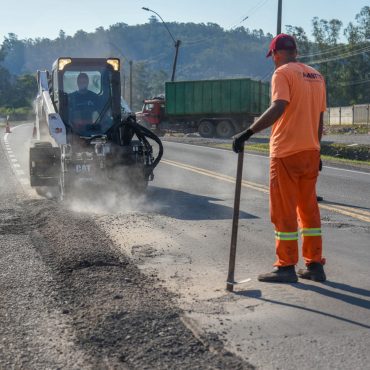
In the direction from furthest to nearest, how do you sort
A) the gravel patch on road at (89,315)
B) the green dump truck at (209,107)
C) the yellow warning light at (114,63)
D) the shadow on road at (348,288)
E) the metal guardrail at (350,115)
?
the metal guardrail at (350,115)
the green dump truck at (209,107)
the yellow warning light at (114,63)
the shadow on road at (348,288)
the gravel patch on road at (89,315)

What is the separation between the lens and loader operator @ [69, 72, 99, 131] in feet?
40.2

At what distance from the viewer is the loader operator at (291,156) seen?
5699 mm

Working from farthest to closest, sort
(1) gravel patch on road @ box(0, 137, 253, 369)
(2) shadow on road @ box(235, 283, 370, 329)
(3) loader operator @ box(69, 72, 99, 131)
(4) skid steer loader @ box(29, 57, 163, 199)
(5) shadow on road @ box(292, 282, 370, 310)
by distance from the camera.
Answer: (3) loader operator @ box(69, 72, 99, 131), (4) skid steer loader @ box(29, 57, 163, 199), (5) shadow on road @ box(292, 282, 370, 310), (2) shadow on road @ box(235, 283, 370, 329), (1) gravel patch on road @ box(0, 137, 253, 369)

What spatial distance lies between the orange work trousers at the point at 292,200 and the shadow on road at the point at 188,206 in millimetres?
3462

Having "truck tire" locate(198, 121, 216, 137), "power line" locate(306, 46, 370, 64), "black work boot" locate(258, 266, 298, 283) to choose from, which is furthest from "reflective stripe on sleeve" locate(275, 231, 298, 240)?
"power line" locate(306, 46, 370, 64)

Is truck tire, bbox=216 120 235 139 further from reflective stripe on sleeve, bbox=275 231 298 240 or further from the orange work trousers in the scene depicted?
reflective stripe on sleeve, bbox=275 231 298 240

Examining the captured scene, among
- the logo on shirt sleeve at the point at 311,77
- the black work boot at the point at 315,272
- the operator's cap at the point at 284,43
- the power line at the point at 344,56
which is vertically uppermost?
the power line at the point at 344,56

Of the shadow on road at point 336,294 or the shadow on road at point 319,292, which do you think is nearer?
the shadow on road at point 319,292

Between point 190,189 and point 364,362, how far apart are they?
899 centimetres

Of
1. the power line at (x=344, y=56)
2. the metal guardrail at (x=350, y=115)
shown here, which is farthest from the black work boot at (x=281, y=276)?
the power line at (x=344, y=56)

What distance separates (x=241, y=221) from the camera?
905 centimetres

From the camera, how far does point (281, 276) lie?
573 cm

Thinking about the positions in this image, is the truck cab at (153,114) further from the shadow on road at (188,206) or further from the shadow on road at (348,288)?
the shadow on road at (348,288)

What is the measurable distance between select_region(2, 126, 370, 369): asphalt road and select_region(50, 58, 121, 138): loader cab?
1636 mm
